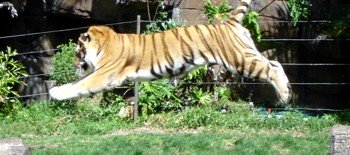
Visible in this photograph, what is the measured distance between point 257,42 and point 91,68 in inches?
142

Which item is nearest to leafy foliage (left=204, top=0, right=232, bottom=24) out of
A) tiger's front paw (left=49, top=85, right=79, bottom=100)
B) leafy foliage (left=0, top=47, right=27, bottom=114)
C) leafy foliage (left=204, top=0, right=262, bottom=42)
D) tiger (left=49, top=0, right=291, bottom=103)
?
leafy foliage (left=204, top=0, right=262, bottom=42)

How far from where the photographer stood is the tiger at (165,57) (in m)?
7.42

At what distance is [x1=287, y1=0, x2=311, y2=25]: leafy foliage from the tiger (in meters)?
3.03

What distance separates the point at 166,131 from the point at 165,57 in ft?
8.02

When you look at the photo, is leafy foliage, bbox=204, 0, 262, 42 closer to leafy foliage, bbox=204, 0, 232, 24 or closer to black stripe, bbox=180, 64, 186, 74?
leafy foliage, bbox=204, 0, 232, 24

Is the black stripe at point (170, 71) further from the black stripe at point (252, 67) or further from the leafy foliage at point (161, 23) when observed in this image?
the leafy foliage at point (161, 23)

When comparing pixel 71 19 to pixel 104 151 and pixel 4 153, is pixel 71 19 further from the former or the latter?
pixel 4 153

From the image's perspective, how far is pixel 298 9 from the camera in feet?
35.0

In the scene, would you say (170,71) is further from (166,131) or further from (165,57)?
(166,131)

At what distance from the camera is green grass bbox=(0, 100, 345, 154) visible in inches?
340

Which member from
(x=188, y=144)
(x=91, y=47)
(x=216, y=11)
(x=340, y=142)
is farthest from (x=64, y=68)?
(x=340, y=142)

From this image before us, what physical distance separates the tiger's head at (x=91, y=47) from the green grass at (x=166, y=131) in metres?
1.27

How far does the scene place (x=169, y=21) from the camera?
10.6m

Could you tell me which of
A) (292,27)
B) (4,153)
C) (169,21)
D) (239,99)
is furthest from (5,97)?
(4,153)
